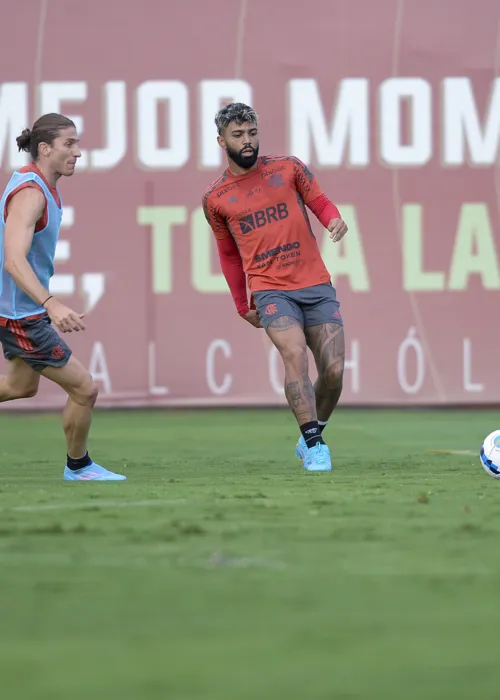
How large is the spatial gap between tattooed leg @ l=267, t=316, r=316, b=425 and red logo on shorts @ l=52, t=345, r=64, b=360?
1.11 metres

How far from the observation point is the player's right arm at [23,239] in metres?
5.98

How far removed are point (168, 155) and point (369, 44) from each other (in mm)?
1989

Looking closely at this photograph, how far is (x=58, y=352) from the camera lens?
20.3 feet

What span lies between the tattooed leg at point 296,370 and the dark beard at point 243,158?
772mm

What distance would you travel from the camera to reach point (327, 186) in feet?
40.2

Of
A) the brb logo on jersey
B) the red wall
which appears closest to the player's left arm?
the brb logo on jersey

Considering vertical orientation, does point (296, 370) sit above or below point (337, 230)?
below

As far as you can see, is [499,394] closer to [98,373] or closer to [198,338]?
[198,338]

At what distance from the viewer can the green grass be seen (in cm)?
242

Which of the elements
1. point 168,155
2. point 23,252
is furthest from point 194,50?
point 23,252

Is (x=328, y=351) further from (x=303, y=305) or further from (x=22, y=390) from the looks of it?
(x=22, y=390)

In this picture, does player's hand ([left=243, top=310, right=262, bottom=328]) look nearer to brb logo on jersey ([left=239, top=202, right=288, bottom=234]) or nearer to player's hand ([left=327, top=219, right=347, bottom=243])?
brb logo on jersey ([left=239, top=202, right=288, bottom=234])

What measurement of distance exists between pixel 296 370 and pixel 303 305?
0.42 metres

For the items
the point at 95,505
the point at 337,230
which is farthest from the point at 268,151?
the point at 95,505
